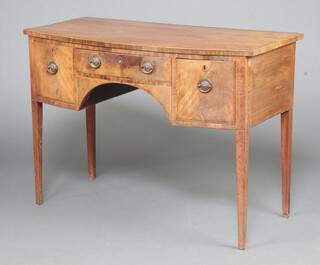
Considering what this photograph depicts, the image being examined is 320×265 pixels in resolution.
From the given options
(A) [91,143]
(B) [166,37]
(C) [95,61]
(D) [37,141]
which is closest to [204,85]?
(B) [166,37]

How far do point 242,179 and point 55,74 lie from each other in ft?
3.76

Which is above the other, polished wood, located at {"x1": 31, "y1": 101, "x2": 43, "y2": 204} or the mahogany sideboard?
the mahogany sideboard

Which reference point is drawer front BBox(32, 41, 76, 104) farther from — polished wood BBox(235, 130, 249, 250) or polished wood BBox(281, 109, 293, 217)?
polished wood BBox(281, 109, 293, 217)

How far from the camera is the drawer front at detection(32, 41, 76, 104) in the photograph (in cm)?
503

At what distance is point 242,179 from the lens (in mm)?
4707

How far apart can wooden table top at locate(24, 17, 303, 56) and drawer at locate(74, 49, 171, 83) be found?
0.17ft

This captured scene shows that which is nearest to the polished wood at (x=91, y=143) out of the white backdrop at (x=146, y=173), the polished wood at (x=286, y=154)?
the white backdrop at (x=146, y=173)

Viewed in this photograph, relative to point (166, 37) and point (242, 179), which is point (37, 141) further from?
point (242, 179)

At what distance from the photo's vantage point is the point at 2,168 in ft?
19.3

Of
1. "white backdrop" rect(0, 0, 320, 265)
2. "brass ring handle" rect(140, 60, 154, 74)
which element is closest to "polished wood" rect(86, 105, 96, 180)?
"white backdrop" rect(0, 0, 320, 265)

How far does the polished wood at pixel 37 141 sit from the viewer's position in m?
5.27

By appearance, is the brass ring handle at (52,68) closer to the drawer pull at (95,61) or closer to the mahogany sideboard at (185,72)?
the mahogany sideboard at (185,72)

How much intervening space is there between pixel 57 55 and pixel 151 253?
45.1 inches

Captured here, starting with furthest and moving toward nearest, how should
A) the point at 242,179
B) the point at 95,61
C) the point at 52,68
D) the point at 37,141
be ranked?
1. the point at 37,141
2. the point at 52,68
3. the point at 95,61
4. the point at 242,179
